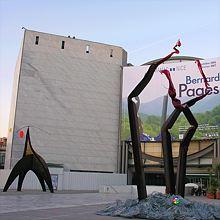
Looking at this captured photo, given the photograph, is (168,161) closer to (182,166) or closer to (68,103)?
(182,166)

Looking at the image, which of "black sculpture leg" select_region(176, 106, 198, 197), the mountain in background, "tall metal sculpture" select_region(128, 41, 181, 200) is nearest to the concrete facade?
the mountain in background

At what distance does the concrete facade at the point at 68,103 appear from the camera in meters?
48.3

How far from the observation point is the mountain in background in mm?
47562

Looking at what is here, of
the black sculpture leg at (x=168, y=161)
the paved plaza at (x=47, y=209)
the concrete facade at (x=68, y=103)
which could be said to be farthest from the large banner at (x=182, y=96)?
the black sculpture leg at (x=168, y=161)

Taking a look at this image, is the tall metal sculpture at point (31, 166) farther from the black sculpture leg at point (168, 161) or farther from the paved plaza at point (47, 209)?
the black sculpture leg at point (168, 161)

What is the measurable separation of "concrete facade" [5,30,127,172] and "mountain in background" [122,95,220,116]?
13.9 ft

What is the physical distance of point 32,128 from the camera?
47.9 metres

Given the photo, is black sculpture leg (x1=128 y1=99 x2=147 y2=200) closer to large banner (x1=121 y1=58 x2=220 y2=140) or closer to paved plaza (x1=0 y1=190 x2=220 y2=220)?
paved plaza (x1=0 y1=190 x2=220 y2=220)

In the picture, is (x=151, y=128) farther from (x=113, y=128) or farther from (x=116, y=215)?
(x=116, y=215)

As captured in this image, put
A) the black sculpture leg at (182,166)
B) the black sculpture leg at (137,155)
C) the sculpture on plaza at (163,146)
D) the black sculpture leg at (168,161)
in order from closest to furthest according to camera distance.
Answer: the black sculpture leg at (137,155)
the sculpture on plaza at (163,146)
the black sculpture leg at (168,161)
the black sculpture leg at (182,166)

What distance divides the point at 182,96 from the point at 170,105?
2159 millimetres

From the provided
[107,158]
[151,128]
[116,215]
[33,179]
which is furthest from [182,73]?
[116,215]

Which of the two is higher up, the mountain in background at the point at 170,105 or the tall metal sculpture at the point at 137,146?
the mountain in background at the point at 170,105

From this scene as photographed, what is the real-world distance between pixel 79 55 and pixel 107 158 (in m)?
16.0
